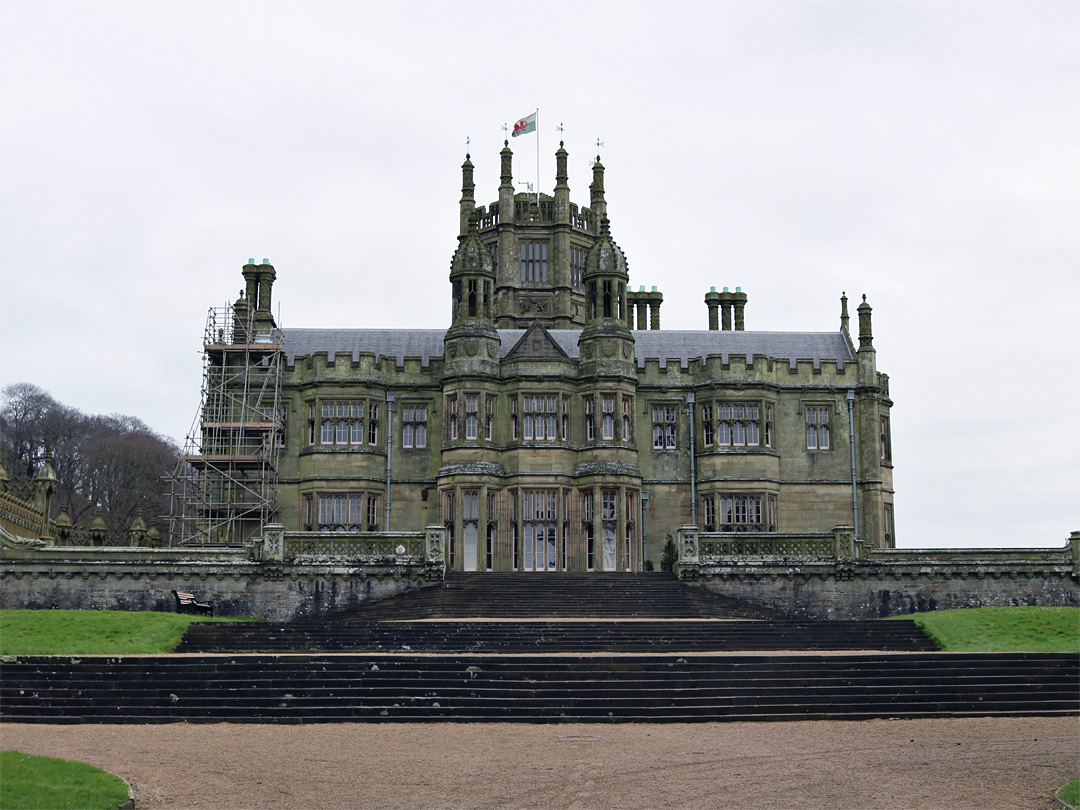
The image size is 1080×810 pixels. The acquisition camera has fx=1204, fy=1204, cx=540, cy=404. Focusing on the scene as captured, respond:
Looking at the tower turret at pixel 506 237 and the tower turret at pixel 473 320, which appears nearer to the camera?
the tower turret at pixel 473 320

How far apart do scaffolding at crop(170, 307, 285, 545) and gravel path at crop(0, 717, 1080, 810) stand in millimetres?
22768

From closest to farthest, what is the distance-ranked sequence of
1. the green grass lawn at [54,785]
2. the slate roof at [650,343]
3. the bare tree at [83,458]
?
the green grass lawn at [54,785]
the slate roof at [650,343]
the bare tree at [83,458]

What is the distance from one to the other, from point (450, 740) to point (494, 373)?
25644mm

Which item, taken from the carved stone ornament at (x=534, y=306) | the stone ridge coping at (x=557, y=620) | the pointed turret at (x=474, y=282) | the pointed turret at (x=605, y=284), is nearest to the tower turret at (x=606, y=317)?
the pointed turret at (x=605, y=284)

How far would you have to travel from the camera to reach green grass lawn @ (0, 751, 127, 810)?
14.2m

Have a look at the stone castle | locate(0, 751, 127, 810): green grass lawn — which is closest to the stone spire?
the stone castle

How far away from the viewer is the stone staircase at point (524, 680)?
2261 cm

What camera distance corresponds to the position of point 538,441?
4425 cm

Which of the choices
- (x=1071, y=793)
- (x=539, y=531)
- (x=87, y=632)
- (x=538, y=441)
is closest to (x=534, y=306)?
(x=538, y=441)

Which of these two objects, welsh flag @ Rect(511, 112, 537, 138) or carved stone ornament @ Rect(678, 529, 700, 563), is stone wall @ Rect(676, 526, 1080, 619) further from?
welsh flag @ Rect(511, 112, 537, 138)

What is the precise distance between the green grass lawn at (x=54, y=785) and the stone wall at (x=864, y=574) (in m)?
25.0

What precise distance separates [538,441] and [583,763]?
1043 inches

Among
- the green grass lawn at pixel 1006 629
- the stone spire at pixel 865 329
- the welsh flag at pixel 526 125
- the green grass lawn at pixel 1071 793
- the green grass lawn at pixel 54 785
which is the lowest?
the green grass lawn at pixel 1071 793

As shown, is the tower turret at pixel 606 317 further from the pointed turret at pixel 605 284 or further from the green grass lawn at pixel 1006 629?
the green grass lawn at pixel 1006 629
